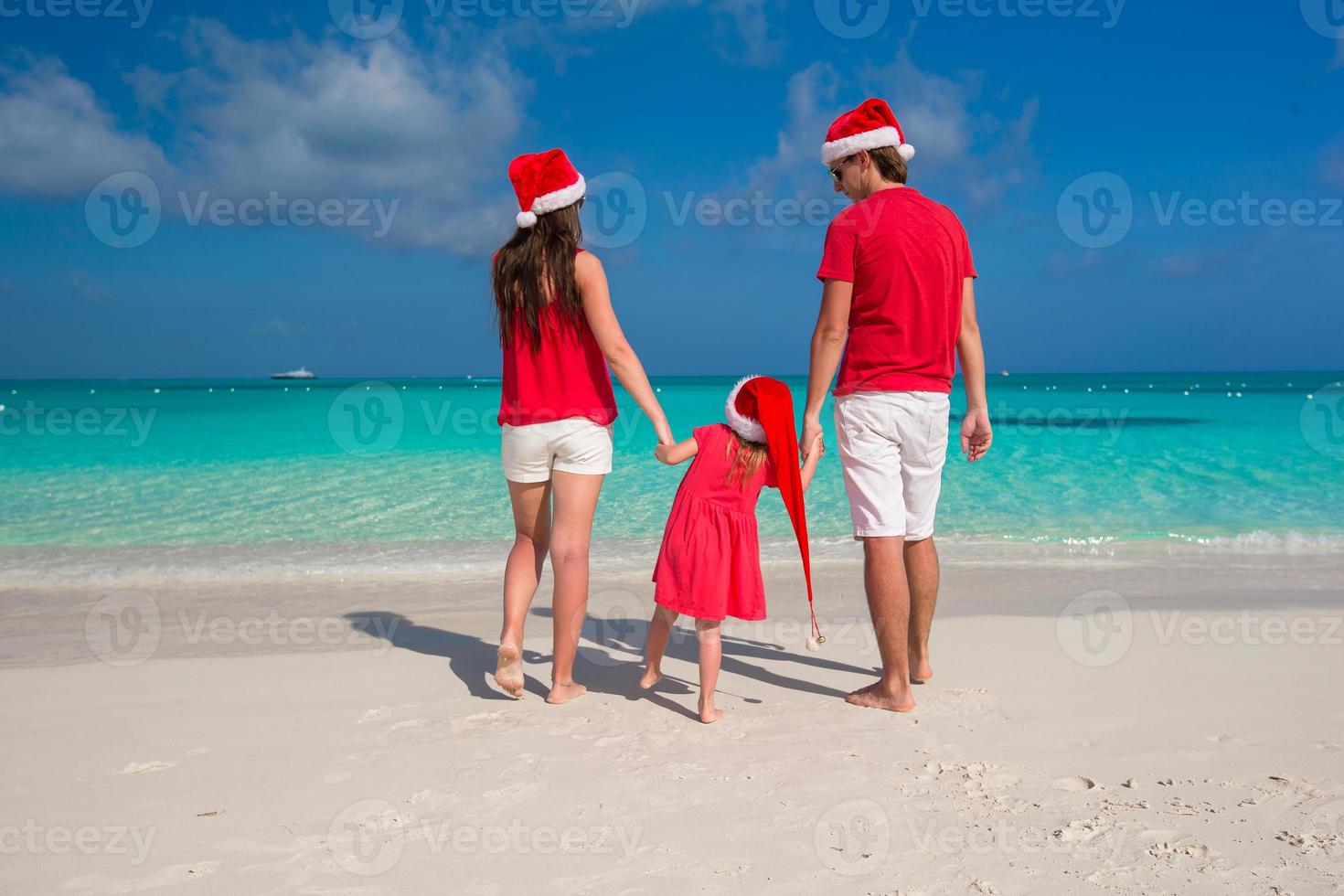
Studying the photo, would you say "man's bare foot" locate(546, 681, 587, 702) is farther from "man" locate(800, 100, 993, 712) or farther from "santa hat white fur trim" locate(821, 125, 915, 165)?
"santa hat white fur trim" locate(821, 125, 915, 165)

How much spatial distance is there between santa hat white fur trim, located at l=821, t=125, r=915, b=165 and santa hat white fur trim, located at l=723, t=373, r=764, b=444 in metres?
0.93

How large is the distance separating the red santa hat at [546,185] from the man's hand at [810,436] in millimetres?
1214

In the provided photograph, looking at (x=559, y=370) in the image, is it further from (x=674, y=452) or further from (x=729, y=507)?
(x=729, y=507)

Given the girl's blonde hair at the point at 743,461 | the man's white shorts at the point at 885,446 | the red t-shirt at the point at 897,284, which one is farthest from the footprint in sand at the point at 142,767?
the red t-shirt at the point at 897,284

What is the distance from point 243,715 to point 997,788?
2600 millimetres

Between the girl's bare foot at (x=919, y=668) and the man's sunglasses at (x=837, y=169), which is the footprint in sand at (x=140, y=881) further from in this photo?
the man's sunglasses at (x=837, y=169)

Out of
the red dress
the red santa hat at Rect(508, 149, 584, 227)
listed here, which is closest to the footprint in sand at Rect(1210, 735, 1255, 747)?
the red dress

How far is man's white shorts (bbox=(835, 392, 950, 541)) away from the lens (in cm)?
319

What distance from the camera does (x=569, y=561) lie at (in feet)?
10.9

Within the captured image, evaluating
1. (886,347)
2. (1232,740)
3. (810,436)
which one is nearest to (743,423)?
(810,436)

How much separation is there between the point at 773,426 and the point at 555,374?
32.9 inches

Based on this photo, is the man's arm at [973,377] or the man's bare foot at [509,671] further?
the man's arm at [973,377]

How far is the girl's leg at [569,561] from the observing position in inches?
131

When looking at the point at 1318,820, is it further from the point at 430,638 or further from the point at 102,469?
the point at 102,469
